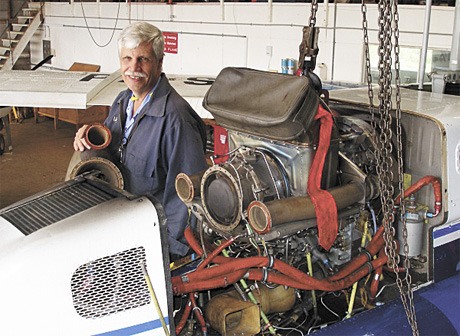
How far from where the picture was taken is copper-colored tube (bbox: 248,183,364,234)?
104 inches

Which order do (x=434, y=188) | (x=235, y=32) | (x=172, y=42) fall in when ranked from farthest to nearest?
(x=172, y=42) → (x=235, y=32) → (x=434, y=188)

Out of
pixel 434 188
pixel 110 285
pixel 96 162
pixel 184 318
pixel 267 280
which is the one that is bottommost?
pixel 184 318

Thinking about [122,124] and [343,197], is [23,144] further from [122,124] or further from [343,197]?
[343,197]

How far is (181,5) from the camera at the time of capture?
1371 centimetres

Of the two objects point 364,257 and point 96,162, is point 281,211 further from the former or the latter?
point 96,162

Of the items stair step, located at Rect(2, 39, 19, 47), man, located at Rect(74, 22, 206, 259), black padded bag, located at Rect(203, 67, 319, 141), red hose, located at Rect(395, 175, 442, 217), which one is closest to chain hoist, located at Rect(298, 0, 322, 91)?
black padded bag, located at Rect(203, 67, 319, 141)

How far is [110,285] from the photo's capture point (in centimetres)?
234

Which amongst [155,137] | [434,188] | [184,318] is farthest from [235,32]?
[184,318]

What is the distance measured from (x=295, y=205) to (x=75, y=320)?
3.62 ft

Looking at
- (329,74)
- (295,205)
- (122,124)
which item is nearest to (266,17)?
(329,74)

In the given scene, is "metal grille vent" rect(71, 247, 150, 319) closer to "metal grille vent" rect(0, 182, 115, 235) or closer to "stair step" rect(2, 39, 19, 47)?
"metal grille vent" rect(0, 182, 115, 235)

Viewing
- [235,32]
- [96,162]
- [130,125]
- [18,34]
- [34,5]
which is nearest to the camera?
[96,162]

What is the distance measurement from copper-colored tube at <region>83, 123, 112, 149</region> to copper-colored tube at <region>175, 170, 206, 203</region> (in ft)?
1.60

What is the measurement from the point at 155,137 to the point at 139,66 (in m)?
0.42
